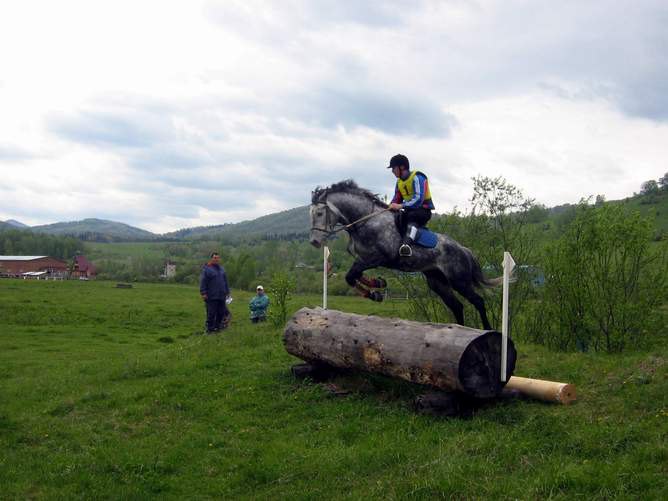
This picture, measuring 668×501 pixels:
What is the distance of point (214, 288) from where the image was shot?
15.3 meters

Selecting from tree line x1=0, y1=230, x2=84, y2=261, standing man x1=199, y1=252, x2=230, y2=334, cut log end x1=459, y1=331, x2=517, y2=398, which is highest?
tree line x1=0, y1=230, x2=84, y2=261

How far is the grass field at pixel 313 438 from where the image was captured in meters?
5.28

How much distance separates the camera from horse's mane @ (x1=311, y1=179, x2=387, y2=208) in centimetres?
902

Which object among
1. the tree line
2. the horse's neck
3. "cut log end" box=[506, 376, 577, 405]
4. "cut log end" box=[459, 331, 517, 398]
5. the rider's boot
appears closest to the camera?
"cut log end" box=[459, 331, 517, 398]

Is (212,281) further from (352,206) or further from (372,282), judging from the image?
(372,282)

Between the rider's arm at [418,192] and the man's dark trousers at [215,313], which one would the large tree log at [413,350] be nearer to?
the rider's arm at [418,192]

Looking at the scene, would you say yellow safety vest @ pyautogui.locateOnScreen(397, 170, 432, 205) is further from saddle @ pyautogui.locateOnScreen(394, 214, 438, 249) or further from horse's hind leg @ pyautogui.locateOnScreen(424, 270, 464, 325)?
horse's hind leg @ pyautogui.locateOnScreen(424, 270, 464, 325)

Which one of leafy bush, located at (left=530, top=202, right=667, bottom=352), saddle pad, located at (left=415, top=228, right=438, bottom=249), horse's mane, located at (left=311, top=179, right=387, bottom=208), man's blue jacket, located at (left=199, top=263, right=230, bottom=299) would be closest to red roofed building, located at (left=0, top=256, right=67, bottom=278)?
man's blue jacket, located at (left=199, top=263, right=230, bottom=299)

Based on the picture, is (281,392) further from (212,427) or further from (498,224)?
(498,224)

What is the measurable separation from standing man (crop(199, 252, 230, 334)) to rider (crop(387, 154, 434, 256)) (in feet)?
24.1

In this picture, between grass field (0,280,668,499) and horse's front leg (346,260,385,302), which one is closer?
grass field (0,280,668,499)

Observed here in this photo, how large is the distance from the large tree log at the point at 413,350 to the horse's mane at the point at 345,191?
1849 mm

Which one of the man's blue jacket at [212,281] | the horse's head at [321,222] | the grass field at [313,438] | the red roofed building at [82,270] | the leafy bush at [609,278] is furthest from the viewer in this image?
the red roofed building at [82,270]

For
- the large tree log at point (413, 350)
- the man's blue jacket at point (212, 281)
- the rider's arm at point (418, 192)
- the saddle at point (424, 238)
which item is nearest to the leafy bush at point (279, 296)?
the man's blue jacket at point (212, 281)
